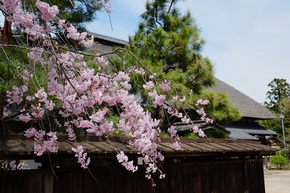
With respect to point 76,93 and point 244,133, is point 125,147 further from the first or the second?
point 244,133

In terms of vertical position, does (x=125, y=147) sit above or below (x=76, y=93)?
below

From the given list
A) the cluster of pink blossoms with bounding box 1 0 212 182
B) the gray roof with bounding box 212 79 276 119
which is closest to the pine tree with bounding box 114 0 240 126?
the cluster of pink blossoms with bounding box 1 0 212 182

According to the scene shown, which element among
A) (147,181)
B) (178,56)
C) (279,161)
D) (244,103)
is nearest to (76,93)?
(147,181)

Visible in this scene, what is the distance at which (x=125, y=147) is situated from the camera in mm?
5023

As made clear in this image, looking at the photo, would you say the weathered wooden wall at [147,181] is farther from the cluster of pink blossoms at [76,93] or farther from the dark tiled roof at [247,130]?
the dark tiled roof at [247,130]

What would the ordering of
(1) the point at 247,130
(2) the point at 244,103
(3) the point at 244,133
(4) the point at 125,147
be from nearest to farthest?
(4) the point at 125,147
(3) the point at 244,133
(1) the point at 247,130
(2) the point at 244,103

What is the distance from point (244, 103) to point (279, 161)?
5.64 meters

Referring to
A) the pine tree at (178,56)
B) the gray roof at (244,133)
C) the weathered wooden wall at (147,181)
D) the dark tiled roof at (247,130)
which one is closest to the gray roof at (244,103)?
the dark tiled roof at (247,130)

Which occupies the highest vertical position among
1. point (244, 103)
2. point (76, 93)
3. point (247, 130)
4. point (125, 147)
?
point (244, 103)

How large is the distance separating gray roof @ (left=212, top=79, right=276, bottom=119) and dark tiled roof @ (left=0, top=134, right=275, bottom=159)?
17.9 m

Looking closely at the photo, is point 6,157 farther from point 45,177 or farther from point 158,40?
point 158,40

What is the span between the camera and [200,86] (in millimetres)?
10906

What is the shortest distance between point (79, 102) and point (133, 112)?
85 centimetres

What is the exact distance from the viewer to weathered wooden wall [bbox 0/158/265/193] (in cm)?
450
